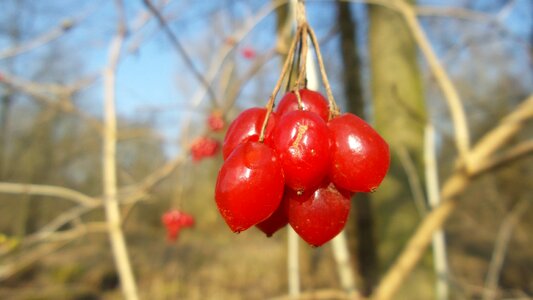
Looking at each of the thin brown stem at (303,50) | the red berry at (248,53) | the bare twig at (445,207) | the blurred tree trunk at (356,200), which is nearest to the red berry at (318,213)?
the thin brown stem at (303,50)

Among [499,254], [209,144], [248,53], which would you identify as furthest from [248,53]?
[499,254]

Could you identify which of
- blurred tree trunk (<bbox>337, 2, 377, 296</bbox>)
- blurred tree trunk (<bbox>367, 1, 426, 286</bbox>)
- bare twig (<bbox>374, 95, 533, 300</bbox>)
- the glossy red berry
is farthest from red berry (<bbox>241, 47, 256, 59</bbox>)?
blurred tree trunk (<bbox>337, 2, 377, 296</bbox>)

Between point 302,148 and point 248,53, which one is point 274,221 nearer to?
point 302,148

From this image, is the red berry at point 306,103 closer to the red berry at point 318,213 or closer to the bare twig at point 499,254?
the red berry at point 318,213

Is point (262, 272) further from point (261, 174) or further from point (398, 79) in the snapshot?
point (261, 174)

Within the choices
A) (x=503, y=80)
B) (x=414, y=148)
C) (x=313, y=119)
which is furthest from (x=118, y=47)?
(x=503, y=80)

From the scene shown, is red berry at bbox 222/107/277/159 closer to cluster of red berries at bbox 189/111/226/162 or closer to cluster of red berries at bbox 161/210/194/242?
cluster of red berries at bbox 189/111/226/162
